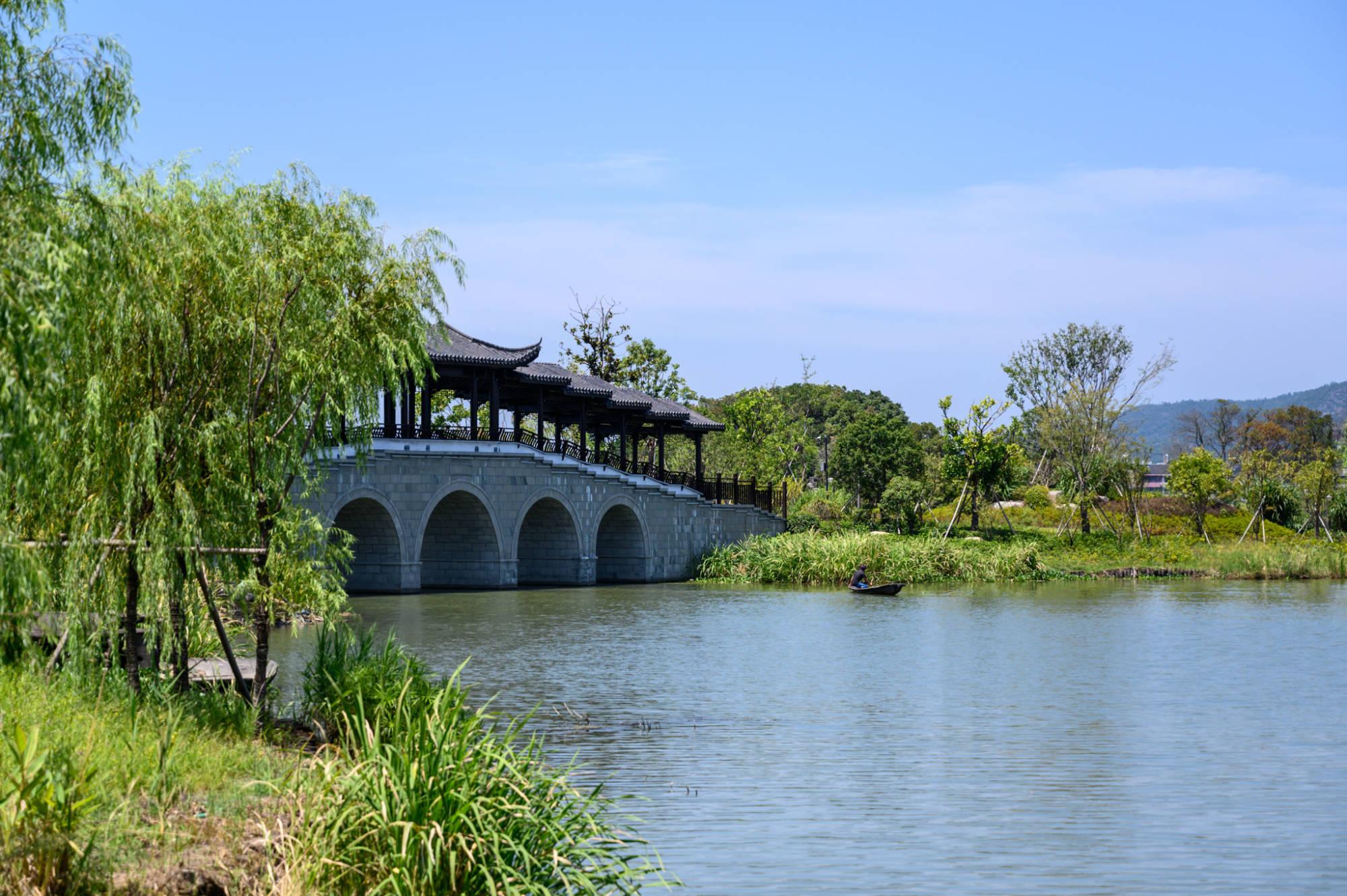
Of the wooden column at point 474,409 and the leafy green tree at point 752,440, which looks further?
the leafy green tree at point 752,440

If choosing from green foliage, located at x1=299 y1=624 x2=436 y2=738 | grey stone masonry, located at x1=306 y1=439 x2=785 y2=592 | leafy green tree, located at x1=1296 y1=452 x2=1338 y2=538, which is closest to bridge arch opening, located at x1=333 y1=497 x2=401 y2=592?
grey stone masonry, located at x1=306 y1=439 x2=785 y2=592

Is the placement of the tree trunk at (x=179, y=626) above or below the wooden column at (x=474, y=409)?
below

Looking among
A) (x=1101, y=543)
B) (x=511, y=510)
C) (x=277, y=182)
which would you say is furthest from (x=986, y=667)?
(x=1101, y=543)

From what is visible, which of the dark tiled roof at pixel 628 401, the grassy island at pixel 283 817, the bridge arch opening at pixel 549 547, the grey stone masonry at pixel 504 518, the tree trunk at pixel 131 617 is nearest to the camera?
the grassy island at pixel 283 817

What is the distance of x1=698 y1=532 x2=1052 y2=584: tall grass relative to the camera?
35.2 metres

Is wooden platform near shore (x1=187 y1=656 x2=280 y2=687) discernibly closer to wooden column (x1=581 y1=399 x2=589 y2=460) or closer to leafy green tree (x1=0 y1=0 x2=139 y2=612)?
leafy green tree (x1=0 y1=0 x2=139 y2=612)

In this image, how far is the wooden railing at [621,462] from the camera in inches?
1259

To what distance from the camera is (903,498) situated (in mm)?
46219

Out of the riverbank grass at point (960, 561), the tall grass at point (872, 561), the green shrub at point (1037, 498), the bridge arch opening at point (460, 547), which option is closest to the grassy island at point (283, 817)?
the bridge arch opening at point (460, 547)

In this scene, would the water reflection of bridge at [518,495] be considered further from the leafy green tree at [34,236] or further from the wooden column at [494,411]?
the leafy green tree at [34,236]

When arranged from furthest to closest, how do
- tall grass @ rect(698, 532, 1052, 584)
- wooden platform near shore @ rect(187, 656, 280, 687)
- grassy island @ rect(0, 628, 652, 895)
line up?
1. tall grass @ rect(698, 532, 1052, 584)
2. wooden platform near shore @ rect(187, 656, 280, 687)
3. grassy island @ rect(0, 628, 652, 895)

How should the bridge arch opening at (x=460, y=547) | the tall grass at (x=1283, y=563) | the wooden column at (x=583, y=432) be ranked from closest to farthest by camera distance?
the bridge arch opening at (x=460, y=547) < the tall grass at (x=1283, y=563) < the wooden column at (x=583, y=432)

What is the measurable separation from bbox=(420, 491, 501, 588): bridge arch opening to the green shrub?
3067cm

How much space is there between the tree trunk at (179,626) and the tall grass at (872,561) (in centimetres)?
2527
